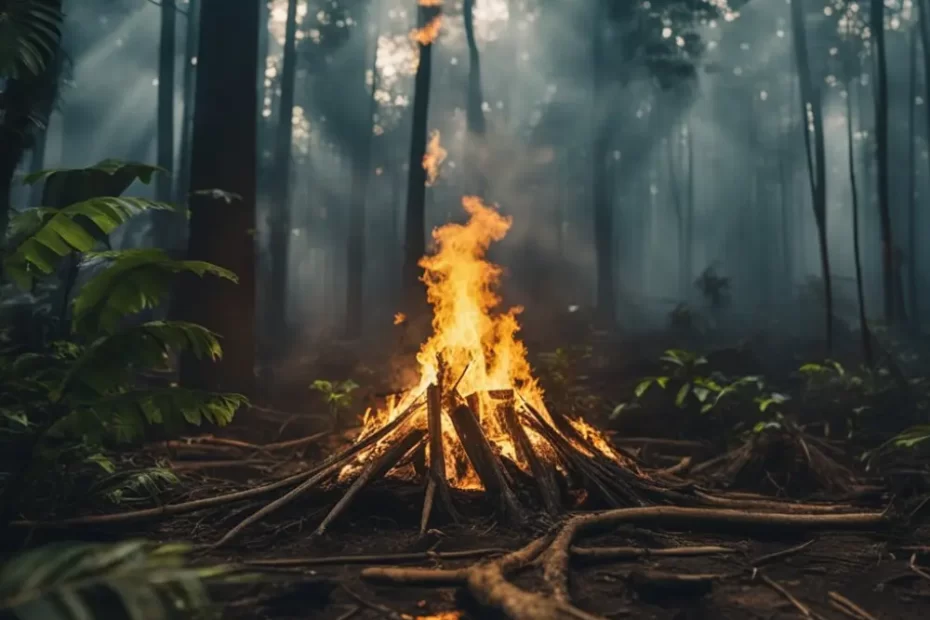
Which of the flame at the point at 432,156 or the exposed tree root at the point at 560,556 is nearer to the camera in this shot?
the exposed tree root at the point at 560,556

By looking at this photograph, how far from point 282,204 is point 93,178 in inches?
784

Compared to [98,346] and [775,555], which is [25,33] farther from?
[775,555]

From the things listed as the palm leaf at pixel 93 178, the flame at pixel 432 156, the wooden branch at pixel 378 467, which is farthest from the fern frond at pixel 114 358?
the flame at pixel 432 156

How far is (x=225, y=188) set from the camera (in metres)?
9.32

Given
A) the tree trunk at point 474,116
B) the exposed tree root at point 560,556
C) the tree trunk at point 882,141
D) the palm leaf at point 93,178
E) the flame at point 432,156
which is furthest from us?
the tree trunk at point 474,116

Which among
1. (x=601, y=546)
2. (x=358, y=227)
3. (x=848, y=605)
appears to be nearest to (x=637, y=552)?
(x=601, y=546)

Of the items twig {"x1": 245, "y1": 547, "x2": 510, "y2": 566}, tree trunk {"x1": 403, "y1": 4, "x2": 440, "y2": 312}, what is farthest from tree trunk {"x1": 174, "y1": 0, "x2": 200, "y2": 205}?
twig {"x1": 245, "y1": 547, "x2": 510, "y2": 566}

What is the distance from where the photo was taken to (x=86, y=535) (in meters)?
4.62

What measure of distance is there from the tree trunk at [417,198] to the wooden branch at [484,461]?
401 inches

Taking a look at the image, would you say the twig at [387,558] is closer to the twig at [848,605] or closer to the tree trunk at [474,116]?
the twig at [848,605]

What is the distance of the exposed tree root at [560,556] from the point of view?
3.20m

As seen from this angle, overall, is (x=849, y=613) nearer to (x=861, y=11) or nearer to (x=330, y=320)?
(x=861, y=11)

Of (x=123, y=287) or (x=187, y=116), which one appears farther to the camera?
(x=187, y=116)

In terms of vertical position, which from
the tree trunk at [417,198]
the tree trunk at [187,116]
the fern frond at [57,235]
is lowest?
the fern frond at [57,235]
